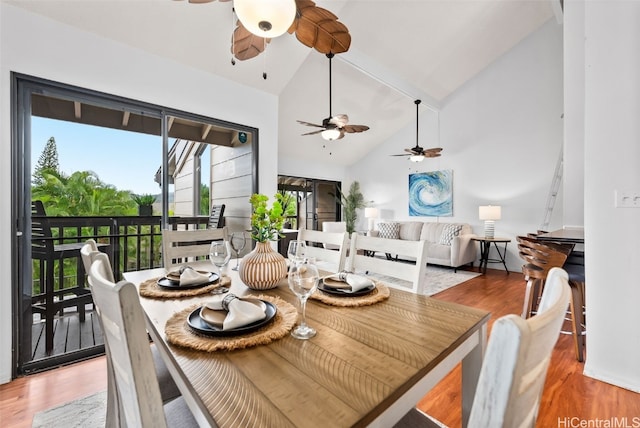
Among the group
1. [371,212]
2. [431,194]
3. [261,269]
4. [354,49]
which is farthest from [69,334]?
[431,194]

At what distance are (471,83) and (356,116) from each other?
2.35 meters

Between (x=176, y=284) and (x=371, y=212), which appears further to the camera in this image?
(x=371, y=212)

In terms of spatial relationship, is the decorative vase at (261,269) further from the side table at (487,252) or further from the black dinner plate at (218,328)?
the side table at (487,252)

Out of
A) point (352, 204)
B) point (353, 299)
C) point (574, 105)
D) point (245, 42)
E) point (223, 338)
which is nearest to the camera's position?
point (223, 338)

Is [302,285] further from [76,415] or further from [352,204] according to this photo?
[352,204]

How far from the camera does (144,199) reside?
101 inches

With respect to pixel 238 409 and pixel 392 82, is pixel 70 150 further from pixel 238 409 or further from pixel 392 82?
pixel 392 82

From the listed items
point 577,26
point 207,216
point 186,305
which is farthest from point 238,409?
point 577,26

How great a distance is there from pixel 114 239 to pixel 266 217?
Result: 2044mm

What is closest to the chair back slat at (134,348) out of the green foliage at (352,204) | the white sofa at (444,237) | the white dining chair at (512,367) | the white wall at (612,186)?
the white dining chair at (512,367)

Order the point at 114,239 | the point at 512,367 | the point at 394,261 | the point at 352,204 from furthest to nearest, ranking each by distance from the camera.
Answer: the point at 352,204 < the point at 114,239 < the point at 394,261 < the point at 512,367

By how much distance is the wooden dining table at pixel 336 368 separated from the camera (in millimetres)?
536

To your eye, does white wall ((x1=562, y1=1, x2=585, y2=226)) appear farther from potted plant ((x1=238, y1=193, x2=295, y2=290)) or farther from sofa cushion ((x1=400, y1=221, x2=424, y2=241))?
potted plant ((x1=238, y1=193, x2=295, y2=290))

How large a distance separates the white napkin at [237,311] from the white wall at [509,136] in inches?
221
